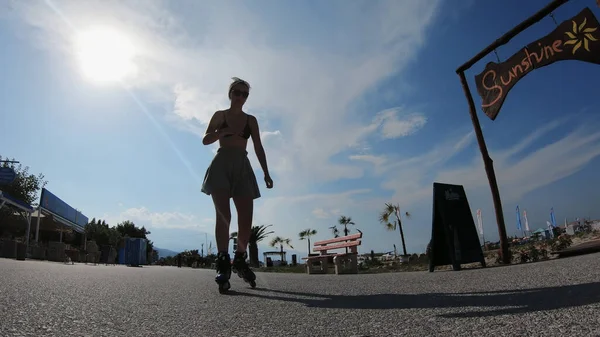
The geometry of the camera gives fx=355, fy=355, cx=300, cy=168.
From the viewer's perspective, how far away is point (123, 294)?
252cm

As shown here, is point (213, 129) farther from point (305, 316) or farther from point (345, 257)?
point (345, 257)

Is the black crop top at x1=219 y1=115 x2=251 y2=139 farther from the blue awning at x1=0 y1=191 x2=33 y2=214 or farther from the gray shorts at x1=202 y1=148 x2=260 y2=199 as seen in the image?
the blue awning at x1=0 y1=191 x2=33 y2=214

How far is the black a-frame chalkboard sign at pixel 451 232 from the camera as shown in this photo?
6184 millimetres

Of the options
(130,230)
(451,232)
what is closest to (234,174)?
(451,232)

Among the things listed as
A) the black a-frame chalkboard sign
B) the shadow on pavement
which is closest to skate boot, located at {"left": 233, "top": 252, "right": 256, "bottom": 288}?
the shadow on pavement

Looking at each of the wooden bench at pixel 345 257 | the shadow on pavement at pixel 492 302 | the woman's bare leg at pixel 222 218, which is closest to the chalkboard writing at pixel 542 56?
the wooden bench at pixel 345 257

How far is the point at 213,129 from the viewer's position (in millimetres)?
3672

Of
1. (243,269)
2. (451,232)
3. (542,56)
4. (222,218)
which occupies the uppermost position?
(542,56)

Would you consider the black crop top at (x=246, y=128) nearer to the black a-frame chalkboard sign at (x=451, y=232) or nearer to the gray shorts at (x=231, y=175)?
the gray shorts at (x=231, y=175)

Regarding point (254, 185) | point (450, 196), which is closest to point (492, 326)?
point (254, 185)

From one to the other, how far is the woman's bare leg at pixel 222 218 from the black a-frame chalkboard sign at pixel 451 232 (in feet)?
14.0

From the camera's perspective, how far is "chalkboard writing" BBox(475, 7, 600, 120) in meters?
6.16

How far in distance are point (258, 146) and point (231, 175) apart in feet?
1.90

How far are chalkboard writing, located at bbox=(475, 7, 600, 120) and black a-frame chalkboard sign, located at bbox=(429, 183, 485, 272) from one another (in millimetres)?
2579
